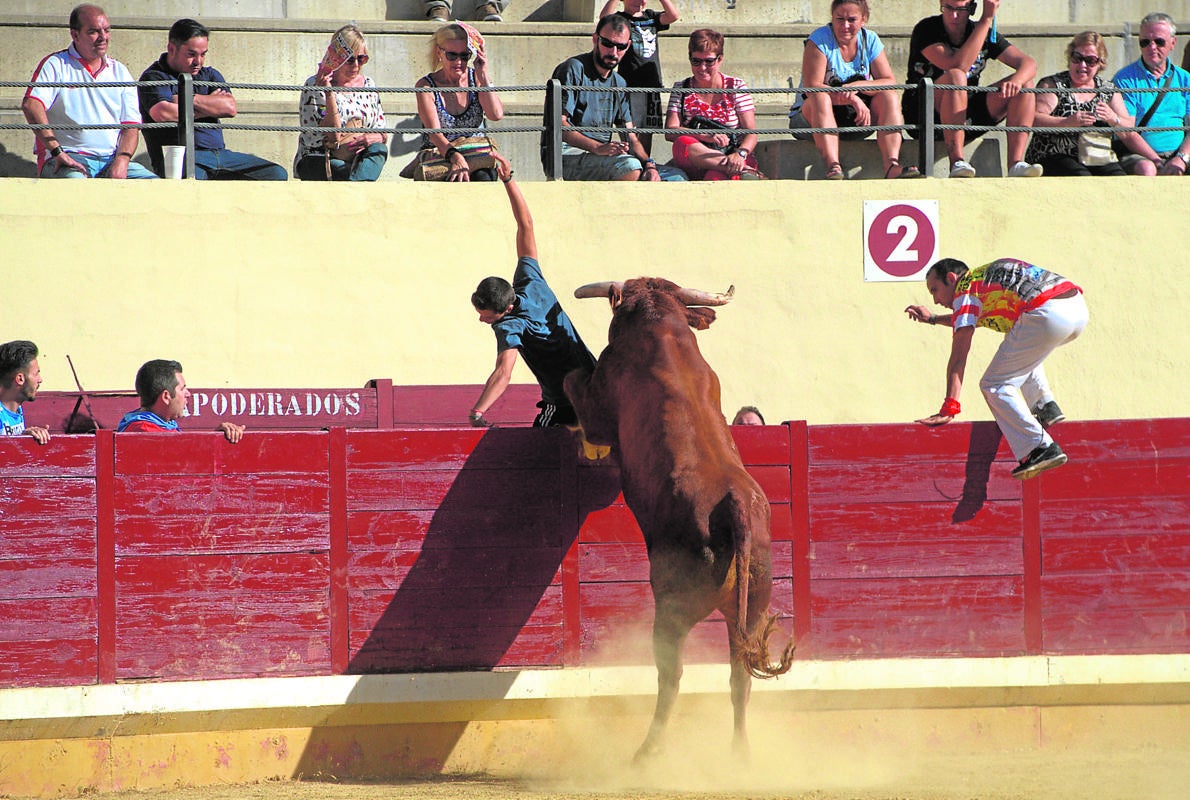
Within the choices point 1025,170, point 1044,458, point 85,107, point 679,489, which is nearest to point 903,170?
point 1025,170

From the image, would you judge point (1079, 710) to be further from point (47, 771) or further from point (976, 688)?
point (47, 771)

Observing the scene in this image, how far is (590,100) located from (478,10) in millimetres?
3083

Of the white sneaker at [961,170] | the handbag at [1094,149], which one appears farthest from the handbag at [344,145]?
the handbag at [1094,149]

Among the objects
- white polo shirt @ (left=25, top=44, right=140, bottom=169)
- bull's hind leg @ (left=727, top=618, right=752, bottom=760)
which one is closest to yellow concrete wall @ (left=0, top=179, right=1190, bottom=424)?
white polo shirt @ (left=25, top=44, right=140, bottom=169)

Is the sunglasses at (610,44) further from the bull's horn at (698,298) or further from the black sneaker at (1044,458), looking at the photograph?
the black sneaker at (1044,458)

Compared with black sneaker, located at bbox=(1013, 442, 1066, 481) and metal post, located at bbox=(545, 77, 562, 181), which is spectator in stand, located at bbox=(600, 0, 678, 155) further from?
black sneaker, located at bbox=(1013, 442, 1066, 481)

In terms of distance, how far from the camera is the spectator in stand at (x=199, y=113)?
886cm

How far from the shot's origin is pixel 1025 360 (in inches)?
256

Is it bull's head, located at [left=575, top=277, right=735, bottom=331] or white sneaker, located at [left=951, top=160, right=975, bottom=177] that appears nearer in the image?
bull's head, located at [left=575, top=277, right=735, bottom=331]

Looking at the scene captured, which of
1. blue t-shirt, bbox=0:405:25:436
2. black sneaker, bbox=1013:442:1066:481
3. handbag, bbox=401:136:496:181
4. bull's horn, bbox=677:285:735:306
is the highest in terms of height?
handbag, bbox=401:136:496:181

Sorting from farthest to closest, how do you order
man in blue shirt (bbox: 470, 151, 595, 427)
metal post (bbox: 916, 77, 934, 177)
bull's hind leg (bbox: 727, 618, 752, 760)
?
metal post (bbox: 916, 77, 934, 177) → man in blue shirt (bbox: 470, 151, 595, 427) → bull's hind leg (bbox: 727, 618, 752, 760)

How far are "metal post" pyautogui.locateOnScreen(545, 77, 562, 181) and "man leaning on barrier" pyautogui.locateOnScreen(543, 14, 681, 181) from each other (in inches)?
7.9

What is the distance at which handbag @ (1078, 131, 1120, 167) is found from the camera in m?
9.70

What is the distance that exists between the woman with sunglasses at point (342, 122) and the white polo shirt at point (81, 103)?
1028 millimetres
